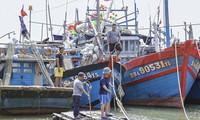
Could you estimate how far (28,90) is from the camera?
12859 mm

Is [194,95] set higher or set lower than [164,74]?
lower

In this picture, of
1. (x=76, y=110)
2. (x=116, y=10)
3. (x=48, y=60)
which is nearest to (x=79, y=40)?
(x=116, y=10)

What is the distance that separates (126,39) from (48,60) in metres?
5.97

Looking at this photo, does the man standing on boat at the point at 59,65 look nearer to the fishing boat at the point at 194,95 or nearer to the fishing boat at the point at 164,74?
the fishing boat at the point at 164,74

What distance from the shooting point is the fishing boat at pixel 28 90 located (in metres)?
12.9

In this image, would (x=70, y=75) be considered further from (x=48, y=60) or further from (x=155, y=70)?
(x=155, y=70)

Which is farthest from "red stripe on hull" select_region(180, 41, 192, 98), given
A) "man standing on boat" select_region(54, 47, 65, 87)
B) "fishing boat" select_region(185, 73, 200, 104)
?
"man standing on boat" select_region(54, 47, 65, 87)

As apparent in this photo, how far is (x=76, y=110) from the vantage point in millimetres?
9891

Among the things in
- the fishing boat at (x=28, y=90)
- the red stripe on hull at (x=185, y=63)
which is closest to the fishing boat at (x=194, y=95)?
the red stripe on hull at (x=185, y=63)

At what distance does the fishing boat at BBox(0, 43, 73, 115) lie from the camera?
1290 cm

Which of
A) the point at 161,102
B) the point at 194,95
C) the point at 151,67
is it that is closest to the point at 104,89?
the point at 151,67

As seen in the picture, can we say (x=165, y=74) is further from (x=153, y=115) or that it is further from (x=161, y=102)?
(x=153, y=115)

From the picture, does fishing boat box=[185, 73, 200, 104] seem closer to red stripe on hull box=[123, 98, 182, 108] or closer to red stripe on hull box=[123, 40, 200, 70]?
red stripe on hull box=[123, 40, 200, 70]

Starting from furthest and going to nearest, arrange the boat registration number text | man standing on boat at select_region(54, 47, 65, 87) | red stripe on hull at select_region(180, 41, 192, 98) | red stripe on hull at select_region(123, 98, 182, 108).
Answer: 1. red stripe on hull at select_region(123, 98, 182, 108)
2. the boat registration number text
3. red stripe on hull at select_region(180, 41, 192, 98)
4. man standing on boat at select_region(54, 47, 65, 87)
